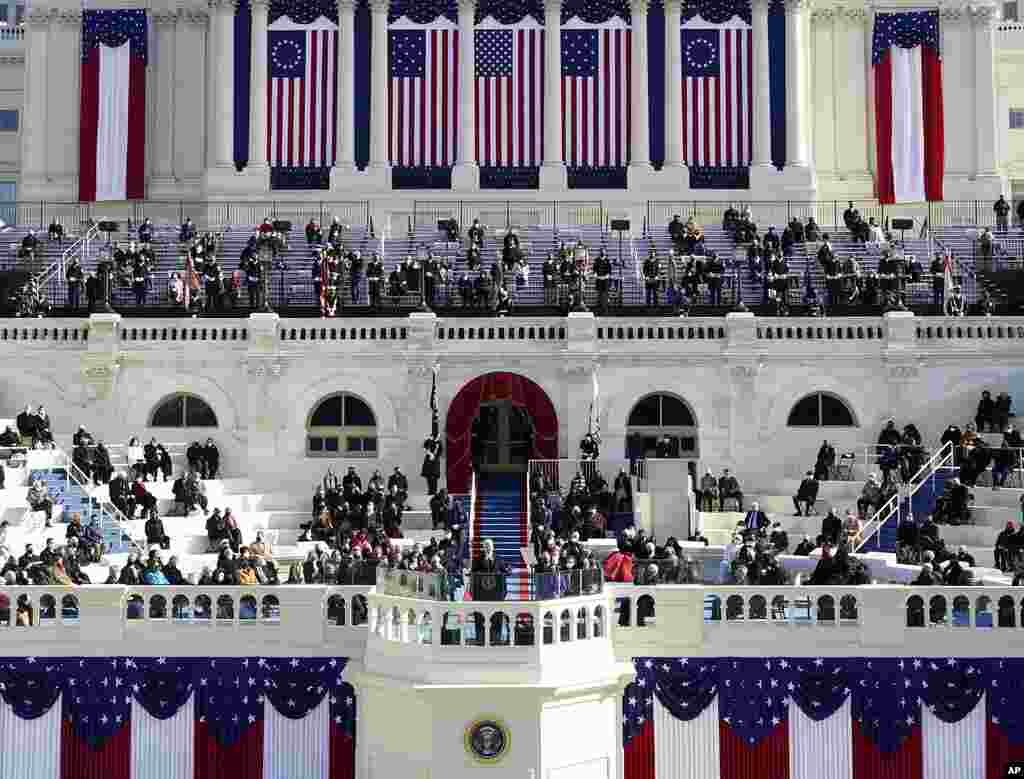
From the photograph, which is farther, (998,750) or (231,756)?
(231,756)

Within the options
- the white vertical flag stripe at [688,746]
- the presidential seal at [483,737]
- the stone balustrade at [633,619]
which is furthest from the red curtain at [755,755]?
the presidential seal at [483,737]

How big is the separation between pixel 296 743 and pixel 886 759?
37.3 ft

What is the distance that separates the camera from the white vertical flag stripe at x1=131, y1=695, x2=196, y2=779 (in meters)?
39.2

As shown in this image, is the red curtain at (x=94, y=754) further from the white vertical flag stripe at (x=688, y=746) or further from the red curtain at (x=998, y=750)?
the red curtain at (x=998, y=750)

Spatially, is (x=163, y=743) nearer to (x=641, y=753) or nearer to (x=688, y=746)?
(x=641, y=753)

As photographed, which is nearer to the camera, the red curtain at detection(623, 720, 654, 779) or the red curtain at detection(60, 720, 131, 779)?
the red curtain at detection(623, 720, 654, 779)

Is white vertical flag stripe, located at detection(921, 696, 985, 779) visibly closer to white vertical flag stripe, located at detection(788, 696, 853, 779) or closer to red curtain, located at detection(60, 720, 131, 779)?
white vertical flag stripe, located at detection(788, 696, 853, 779)

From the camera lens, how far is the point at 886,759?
128 feet

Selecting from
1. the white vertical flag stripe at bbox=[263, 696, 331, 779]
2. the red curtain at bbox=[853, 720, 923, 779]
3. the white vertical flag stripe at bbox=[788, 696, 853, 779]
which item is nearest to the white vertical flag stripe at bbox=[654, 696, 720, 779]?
the white vertical flag stripe at bbox=[788, 696, 853, 779]

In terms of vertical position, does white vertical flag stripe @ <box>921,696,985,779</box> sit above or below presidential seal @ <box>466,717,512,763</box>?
below

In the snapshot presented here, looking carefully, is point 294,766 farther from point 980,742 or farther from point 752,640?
point 980,742

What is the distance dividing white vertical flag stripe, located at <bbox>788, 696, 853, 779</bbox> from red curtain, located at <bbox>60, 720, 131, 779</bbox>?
1280 centimetres

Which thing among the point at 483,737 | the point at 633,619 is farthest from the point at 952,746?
the point at 483,737

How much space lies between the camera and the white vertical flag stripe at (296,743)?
3934 centimetres
